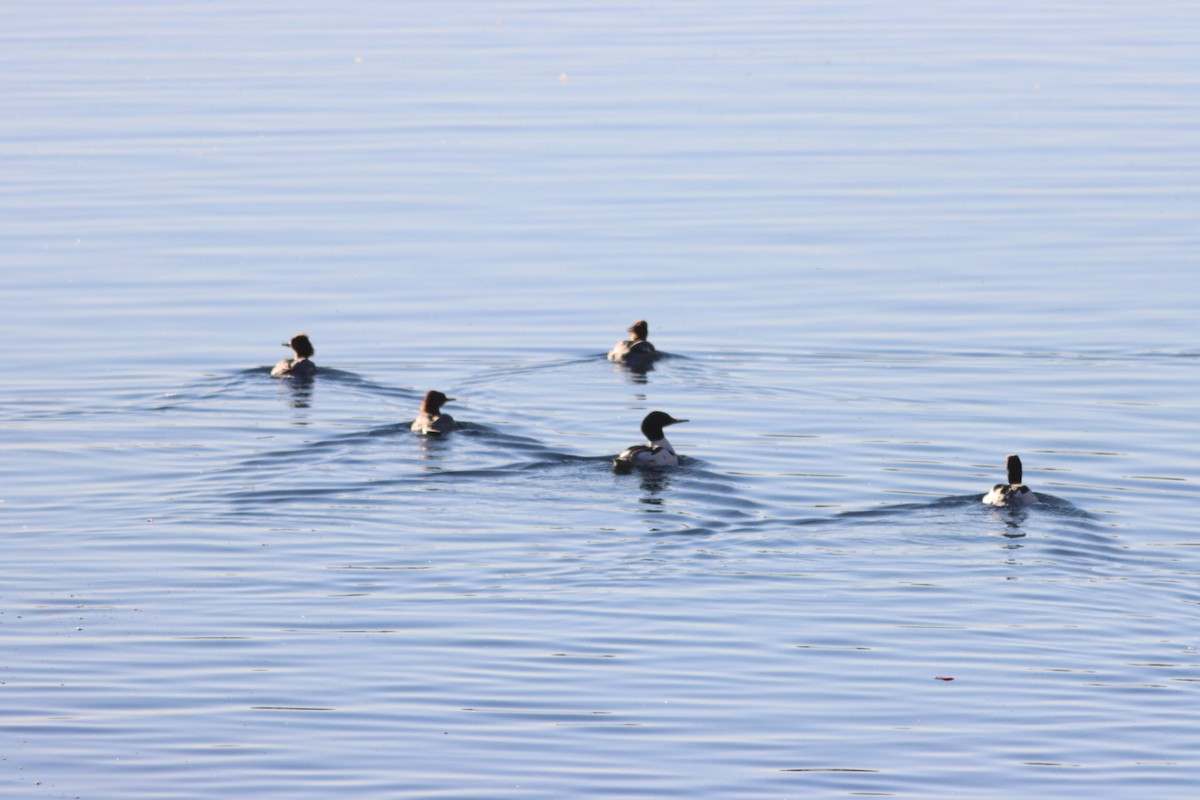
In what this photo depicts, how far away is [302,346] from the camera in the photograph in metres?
23.8

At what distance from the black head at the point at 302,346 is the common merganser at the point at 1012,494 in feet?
29.6

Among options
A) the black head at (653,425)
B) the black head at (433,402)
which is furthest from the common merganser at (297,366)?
the black head at (653,425)

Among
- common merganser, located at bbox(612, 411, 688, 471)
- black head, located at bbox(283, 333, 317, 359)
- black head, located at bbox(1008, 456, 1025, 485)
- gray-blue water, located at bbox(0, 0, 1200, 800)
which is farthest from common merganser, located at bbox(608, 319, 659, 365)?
black head, located at bbox(1008, 456, 1025, 485)

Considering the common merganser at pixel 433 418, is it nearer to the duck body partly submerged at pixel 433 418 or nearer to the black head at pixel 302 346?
the duck body partly submerged at pixel 433 418

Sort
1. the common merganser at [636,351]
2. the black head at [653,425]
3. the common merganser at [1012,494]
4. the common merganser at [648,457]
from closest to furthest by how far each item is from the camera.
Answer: the common merganser at [1012,494] → the common merganser at [648,457] → the black head at [653,425] → the common merganser at [636,351]

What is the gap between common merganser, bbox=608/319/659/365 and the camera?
24.1m

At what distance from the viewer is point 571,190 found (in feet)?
118

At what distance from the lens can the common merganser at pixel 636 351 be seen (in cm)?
2406

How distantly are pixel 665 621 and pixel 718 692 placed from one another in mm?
1483

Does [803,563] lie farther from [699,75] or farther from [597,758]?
[699,75]

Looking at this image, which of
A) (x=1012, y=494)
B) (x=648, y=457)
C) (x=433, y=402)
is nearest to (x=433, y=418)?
(x=433, y=402)

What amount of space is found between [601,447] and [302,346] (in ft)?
15.8

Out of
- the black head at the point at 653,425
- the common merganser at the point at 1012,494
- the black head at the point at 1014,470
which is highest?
the black head at the point at 653,425

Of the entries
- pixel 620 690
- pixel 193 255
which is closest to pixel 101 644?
pixel 620 690
